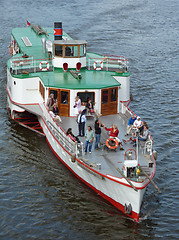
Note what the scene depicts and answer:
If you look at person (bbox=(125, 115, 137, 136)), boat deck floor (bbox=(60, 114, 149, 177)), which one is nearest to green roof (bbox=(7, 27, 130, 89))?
boat deck floor (bbox=(60, 114, 149, 177))

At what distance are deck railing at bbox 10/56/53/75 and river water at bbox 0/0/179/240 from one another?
16.1ft

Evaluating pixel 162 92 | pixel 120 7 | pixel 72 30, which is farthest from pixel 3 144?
pixel 120 7

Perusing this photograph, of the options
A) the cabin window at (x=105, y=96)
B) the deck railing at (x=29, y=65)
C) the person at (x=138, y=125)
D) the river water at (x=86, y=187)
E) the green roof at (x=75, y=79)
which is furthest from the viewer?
the deck railing at (x=29, y=65)

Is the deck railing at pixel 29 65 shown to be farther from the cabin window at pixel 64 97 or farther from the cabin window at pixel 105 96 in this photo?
the cabin window at pixel 105 96

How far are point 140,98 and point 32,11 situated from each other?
1639 inches

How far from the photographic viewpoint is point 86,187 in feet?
92.7

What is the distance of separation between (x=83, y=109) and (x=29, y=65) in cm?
767

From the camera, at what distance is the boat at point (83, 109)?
81.5 ft

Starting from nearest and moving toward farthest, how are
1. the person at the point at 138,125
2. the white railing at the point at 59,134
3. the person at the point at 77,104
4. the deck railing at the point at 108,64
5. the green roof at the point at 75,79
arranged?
the white railing at the point at 59,134, the person at the point at 138,125, the person at the point at 77,104, the green roof at the point at 75,79, the deck railing at the point at 108,64

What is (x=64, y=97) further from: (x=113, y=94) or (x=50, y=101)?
(x=113, y=94)

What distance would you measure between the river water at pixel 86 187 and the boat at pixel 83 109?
3.16 feet

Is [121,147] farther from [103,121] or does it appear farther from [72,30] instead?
[72,30]

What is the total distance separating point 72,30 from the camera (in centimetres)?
6744

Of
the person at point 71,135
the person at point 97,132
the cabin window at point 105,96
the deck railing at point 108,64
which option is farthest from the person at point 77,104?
the deck railing at point 108,64
